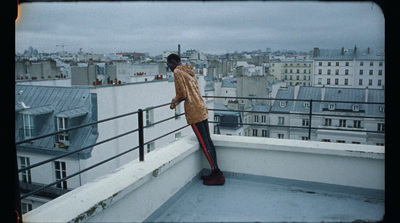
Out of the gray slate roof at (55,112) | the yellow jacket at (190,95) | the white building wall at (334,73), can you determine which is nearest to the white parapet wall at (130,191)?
the yellow jacket at (190,95)

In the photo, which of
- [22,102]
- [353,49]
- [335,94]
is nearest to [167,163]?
[22,102]

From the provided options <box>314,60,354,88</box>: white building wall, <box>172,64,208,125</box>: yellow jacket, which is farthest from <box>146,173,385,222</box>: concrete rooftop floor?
<box>314,60,354,88</box>: white building wall

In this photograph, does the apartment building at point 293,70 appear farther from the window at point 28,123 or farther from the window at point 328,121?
the window at point 28,123

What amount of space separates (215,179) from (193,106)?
84 centimetres

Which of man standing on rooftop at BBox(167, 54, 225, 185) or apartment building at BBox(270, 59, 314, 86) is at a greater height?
apartment building at BBox(270, 59, 314, 86)

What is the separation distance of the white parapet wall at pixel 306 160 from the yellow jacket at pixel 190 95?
1.73 feet

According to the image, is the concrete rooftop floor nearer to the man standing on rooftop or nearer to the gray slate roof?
the man standing on rooftop

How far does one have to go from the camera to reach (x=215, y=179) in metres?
3.46

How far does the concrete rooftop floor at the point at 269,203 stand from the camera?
2766mm

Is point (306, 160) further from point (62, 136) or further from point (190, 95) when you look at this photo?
point (62, 136)

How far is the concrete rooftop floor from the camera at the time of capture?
277 centimetres

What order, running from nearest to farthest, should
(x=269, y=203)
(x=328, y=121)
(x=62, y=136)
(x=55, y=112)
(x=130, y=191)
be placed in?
1. (x=130, y=191)
2. (x=269, y=203)
3. (x=62, y=136)
4. (x=55, y=112)
5. (x=328, y=121)

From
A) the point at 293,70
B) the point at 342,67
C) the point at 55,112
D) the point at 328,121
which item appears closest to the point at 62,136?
the point at 55,112

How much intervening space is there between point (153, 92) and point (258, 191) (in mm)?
14182
